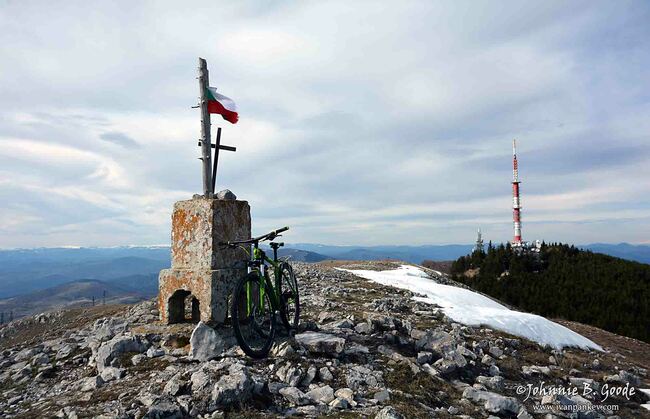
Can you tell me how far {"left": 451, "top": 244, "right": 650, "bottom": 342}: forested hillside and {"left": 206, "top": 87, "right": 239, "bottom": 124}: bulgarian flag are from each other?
35.4 metres

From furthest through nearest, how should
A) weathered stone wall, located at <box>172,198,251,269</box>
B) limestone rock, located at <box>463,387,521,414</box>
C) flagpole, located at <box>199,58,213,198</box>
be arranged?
flagpole, located at <box>199,58,213,198</box>
weathered stone wall, located at <box>172,198,251,269</box>
limestone rock, located at <box>463,387,521,414</box>

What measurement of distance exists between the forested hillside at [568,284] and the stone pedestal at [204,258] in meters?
35.1

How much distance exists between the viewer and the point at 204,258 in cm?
810

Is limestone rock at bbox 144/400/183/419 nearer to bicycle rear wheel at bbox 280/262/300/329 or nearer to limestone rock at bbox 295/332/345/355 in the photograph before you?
limestone rock at bbox 295/332/345/355

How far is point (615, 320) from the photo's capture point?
110ft

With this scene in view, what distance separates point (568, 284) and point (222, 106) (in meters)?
42.8

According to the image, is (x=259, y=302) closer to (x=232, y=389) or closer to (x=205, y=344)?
(x=205, y=344)

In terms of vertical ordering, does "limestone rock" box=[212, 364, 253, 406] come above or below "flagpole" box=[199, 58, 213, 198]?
below

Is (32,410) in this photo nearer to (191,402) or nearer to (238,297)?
(191,402)

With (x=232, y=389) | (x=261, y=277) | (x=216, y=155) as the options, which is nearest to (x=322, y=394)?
(x=232, y=389)

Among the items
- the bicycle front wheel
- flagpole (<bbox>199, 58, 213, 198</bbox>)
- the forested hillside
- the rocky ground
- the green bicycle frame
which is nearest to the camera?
the rocky ground

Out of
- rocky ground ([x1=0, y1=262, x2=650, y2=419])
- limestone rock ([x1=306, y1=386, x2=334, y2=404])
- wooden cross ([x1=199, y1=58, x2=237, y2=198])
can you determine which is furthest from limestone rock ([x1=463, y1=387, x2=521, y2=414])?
wooden cross ([x1=199, y1=58, x2=237, y2=198])

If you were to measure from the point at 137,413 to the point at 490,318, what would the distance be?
12956 mm

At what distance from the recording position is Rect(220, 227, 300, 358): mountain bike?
7.23 m
